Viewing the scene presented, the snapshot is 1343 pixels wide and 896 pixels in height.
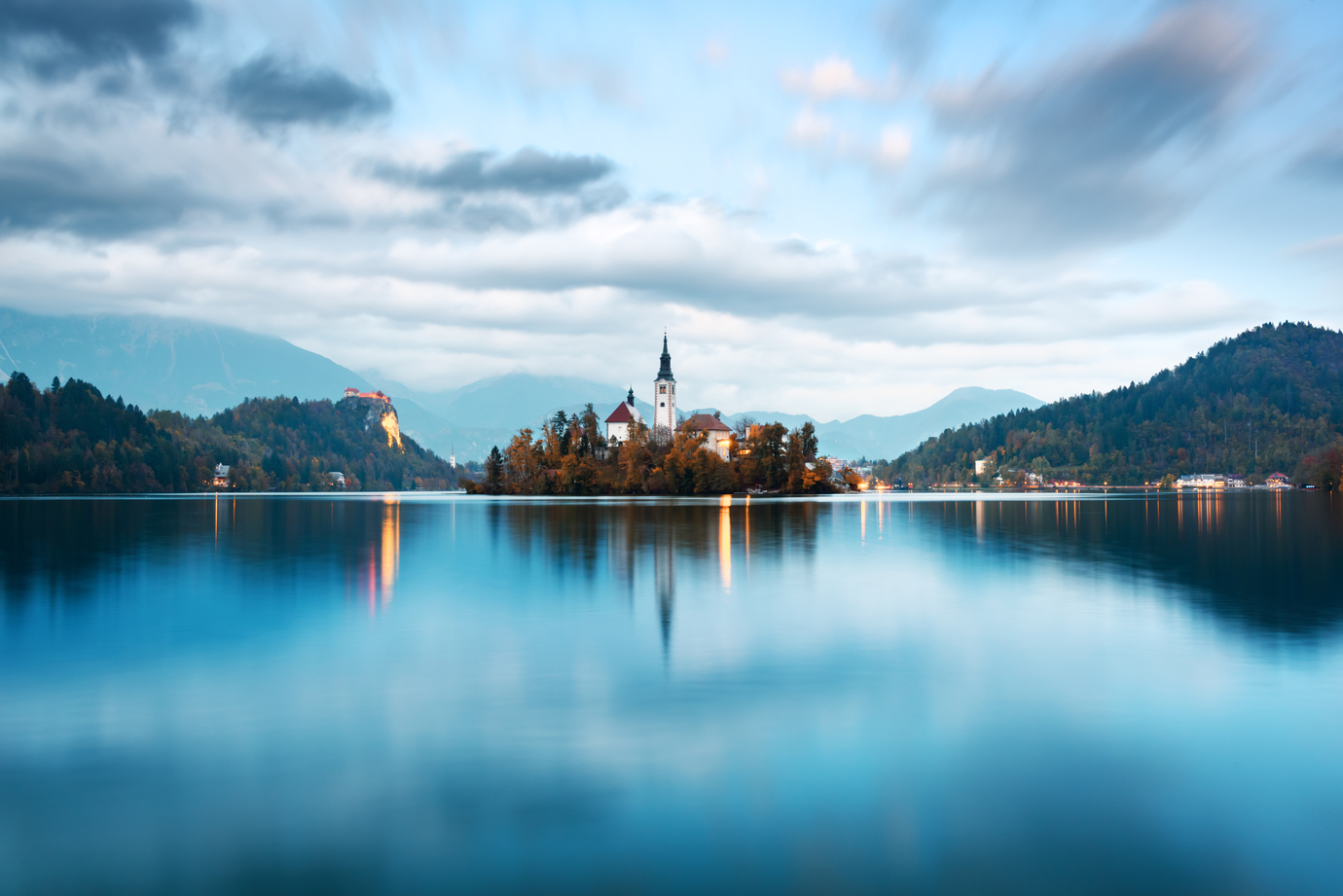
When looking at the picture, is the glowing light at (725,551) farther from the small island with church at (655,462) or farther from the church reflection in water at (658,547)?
the small island with church at (655,462)

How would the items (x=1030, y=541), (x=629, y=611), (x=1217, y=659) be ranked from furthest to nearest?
(x=1030, y=541)
(x=629, y=611)
(x=1217, y=659)

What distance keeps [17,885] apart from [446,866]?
3.63m

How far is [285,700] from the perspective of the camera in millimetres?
13039

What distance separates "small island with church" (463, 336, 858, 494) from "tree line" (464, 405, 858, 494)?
155 millimetres

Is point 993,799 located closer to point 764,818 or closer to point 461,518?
point 764,818

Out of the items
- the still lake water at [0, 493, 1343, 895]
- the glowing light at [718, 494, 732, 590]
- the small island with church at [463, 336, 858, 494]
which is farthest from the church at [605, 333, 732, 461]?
the still lake water at [0, 493, 1343, 895]

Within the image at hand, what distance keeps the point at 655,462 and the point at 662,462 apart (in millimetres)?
1148

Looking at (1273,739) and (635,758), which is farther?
(1273,739)

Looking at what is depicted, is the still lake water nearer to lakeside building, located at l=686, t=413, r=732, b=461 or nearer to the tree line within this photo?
the tree line

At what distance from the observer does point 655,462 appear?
134625 millimetres

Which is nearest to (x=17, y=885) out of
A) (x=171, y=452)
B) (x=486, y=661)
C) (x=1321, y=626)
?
(x=486, y=661)

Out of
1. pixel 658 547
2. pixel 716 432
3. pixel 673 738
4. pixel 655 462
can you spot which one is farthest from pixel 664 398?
pixel 673 738

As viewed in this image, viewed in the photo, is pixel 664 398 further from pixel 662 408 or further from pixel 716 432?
pixel 716 432

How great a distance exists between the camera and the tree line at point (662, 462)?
13075 centimetres
